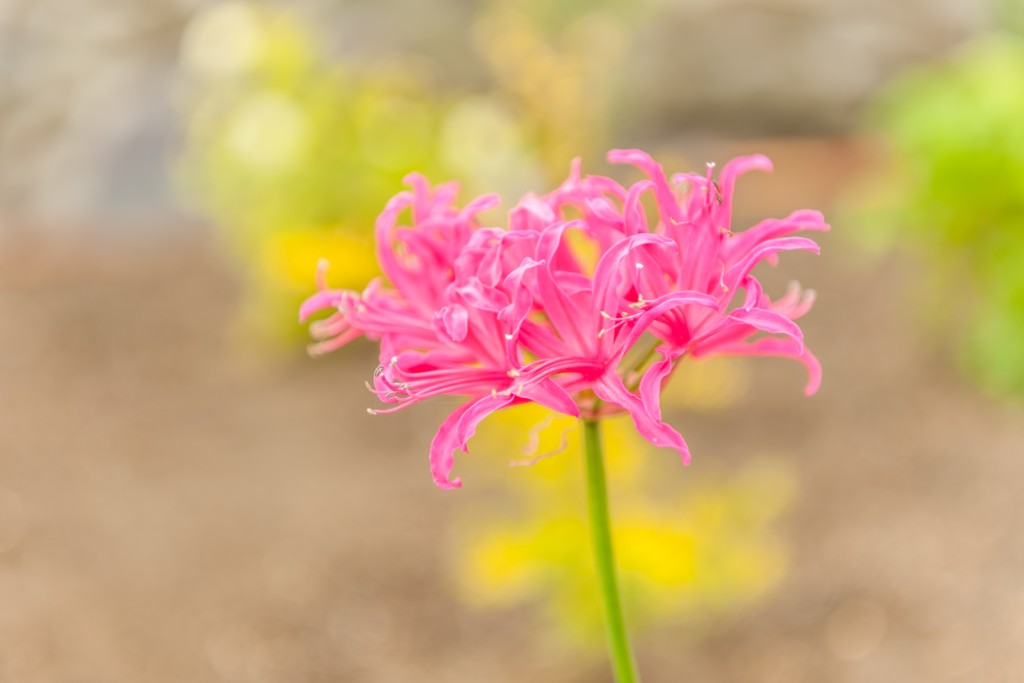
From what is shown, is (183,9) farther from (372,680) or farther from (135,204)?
(372,680)

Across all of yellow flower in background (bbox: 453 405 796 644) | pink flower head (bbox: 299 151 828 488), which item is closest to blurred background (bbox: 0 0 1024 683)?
yellow flower in background (bbox: 453 405 796 644)

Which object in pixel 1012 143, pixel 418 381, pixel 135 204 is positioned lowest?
pixel 418 381

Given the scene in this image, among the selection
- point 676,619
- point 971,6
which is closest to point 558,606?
point 676,619

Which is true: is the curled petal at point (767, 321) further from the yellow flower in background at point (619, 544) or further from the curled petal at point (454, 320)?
the yellow flower in background at point (619, 544)

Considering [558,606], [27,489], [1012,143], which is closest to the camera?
[558,606]

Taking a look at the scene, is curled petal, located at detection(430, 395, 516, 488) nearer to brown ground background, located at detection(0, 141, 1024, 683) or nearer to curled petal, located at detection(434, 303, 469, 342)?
curled petal, located at detection(434, 303, 469, 342)

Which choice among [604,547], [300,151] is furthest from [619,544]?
[300,151]

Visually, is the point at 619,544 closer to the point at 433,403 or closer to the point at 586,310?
the point at 586,310
